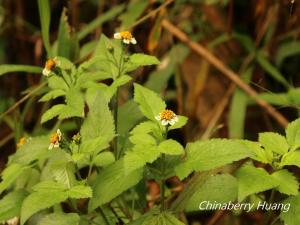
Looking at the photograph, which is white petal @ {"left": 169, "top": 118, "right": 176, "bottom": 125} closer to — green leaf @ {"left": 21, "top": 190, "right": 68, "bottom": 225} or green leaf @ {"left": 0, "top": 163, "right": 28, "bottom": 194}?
green leaf @ {"left": 21, "top": 190, "right": 68, "bottom": 225}

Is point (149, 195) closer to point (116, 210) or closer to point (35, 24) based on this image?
point (116, 210)

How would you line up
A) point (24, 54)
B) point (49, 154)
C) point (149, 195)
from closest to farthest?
point (49, 154) < point (149, 195) < point (24, 54)

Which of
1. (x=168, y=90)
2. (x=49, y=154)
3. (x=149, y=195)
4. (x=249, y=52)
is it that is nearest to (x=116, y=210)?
(x=49, y=154)

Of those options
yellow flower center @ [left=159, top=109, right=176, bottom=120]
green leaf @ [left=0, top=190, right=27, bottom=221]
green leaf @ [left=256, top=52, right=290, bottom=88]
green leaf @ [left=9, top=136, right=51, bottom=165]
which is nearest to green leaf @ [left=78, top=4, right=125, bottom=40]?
green leaf @ [left=256, top=52, right=290, bottom=88]

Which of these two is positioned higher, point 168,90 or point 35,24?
point 35,24

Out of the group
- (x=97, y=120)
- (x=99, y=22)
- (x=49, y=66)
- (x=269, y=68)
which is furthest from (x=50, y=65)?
(x=269, y=68)

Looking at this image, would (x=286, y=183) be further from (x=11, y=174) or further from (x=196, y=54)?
(x=196, y=54)
